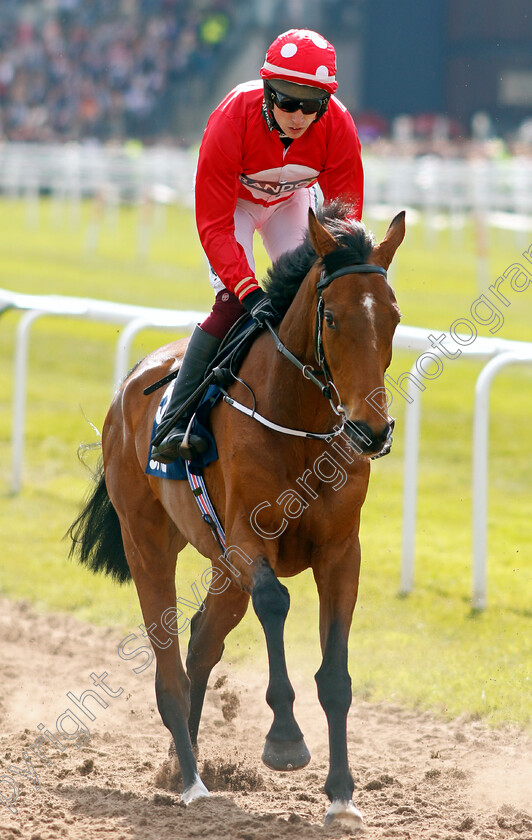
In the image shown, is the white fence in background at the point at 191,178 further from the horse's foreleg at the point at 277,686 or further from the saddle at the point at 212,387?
the horse's foreleg at the point at 277,686

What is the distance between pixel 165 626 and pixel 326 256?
1.65m

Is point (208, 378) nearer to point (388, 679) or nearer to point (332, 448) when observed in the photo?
point (332, 448)

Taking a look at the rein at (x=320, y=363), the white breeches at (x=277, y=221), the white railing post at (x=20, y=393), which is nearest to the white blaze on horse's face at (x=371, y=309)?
the rein at (x=320, y=363)

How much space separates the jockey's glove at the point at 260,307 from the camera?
3617 millimetres

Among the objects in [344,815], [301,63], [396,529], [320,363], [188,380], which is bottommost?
[396,529]

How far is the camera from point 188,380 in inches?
155

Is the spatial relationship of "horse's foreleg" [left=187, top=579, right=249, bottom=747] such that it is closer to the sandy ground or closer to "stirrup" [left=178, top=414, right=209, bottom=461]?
the sandy ground

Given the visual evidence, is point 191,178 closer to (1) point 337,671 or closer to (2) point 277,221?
(2) point 277,221

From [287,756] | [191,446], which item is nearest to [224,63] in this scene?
[191,446]

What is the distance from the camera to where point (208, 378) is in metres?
3.81

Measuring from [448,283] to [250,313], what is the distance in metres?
12.2

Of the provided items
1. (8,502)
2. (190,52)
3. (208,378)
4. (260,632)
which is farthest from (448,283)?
(190,52)

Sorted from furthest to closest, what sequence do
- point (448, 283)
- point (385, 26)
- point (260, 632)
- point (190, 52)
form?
point (190, 52), point (385, 26), point (448, 283), point (260, 632)

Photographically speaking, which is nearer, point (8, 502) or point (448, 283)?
point (8, 502)
